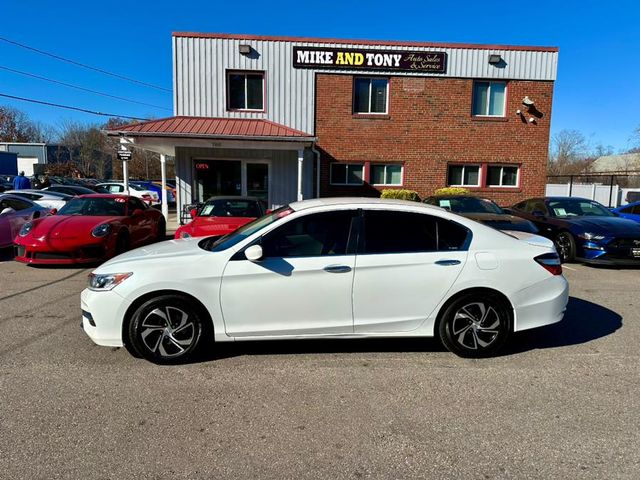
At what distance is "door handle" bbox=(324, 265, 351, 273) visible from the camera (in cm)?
399

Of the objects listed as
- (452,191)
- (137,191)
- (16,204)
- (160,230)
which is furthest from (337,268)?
(137,191)

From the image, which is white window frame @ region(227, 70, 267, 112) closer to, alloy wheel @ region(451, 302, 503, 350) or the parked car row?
the parked car row

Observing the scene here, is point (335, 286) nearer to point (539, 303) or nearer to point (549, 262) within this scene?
point (539, 303)

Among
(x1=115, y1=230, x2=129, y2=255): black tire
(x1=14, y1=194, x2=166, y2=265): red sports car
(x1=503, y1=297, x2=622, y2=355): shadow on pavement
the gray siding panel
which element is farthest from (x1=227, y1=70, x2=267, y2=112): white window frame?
(x1=503, y1=297, x2=622, y2=355): shadow on pavement

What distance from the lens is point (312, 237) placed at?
13.7 feet

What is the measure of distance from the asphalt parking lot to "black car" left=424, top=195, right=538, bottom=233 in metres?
4.52

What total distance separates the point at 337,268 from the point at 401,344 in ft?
4.15

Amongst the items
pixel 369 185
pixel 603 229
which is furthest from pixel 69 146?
pixel 603 229

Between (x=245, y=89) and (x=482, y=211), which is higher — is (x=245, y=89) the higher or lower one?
the higher one

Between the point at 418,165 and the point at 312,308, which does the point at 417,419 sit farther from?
the point at 418,165

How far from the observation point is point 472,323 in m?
4.25

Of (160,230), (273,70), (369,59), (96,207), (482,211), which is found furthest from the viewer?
(369,59)

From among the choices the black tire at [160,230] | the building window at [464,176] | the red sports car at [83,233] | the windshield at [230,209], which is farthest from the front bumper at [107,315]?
the building window at [464,176]

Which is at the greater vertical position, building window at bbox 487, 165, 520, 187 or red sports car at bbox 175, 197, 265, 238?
building window at bbox 487, 165, 520, 187
